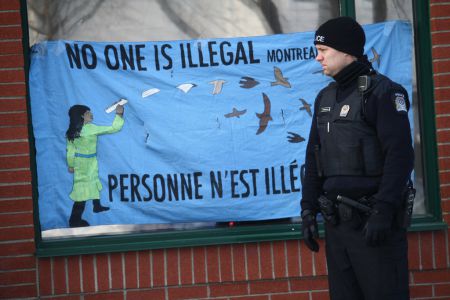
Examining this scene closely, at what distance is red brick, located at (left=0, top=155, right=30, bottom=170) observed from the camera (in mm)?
5793

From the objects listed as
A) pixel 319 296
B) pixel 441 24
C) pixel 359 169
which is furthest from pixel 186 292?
pixel 441 24

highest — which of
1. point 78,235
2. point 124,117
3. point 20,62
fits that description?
point 20,62

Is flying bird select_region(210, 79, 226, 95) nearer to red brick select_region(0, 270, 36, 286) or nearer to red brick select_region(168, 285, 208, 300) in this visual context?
red brick select_region(168, 285, 208, 300)

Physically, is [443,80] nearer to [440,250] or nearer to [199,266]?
[440,250]

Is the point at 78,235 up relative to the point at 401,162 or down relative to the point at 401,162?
down

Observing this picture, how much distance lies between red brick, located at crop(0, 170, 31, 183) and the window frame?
0.09m

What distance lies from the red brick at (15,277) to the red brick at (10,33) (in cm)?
165

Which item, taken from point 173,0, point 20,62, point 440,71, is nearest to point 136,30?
point 173,0

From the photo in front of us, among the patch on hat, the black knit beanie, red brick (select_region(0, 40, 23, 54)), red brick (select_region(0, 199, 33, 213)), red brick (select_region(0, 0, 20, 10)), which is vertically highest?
red brick (select_region(0, 0, 20, 10))

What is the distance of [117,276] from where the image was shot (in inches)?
231

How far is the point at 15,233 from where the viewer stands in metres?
5.80

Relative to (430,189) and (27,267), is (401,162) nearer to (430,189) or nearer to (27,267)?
(430,189)

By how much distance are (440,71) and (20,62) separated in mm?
3039

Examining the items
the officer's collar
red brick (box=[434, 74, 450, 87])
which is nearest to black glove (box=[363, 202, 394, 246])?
the officer's collar
